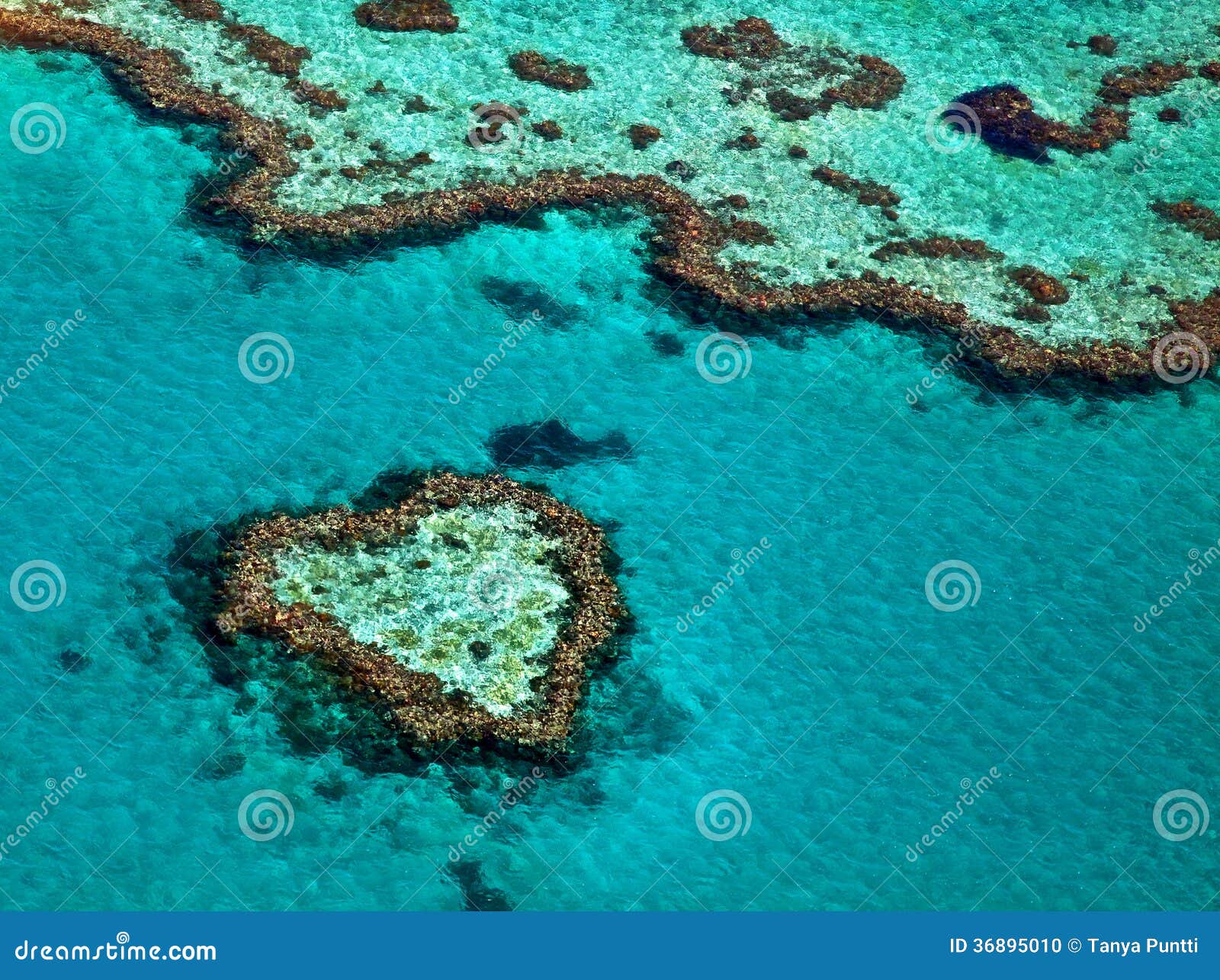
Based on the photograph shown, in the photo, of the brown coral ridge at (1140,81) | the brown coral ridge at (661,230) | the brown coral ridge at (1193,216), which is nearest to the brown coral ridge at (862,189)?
the brown coral ridge at (661,230)

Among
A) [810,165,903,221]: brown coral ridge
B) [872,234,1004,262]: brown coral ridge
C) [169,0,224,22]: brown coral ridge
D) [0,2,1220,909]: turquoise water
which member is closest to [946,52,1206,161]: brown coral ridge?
[0,2,1220,909]: turquoise water

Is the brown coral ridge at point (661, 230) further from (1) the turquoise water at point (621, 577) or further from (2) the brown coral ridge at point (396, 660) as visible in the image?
(2) the brown coral ridge at point (396, 660)

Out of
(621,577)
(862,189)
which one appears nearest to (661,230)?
(862,189)

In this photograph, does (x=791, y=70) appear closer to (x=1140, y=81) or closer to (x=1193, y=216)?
(x=1140, y=81)

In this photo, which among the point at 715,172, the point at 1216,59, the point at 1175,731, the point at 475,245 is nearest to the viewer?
the point at 1175,731

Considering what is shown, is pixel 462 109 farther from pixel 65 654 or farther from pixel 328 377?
pixel 65 654

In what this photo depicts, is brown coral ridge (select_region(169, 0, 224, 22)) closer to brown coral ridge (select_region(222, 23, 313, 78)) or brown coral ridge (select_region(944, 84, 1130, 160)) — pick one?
brown coral ridge (select_region(222, 23, 313, 78))

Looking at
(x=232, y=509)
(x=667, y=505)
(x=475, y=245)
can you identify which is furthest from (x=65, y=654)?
(x=475, y=245)
